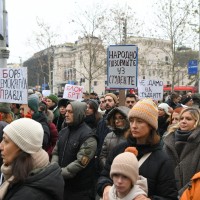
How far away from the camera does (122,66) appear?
5.75 meters

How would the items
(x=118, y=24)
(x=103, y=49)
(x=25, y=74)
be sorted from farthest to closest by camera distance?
1. (x=103, y=49)
2. (x=118, y=24)
3. (x=25, y=74)

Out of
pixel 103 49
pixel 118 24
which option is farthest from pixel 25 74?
pixel 103 49

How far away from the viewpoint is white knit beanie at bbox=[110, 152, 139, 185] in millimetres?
2617

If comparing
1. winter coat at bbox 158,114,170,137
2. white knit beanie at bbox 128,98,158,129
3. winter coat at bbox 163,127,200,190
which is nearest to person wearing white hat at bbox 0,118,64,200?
white knit beanie at bbox 128,98,158,129

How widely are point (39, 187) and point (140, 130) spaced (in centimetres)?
108

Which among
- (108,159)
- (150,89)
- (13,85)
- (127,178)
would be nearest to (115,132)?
(108,159)

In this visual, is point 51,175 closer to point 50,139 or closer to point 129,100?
point 50,139

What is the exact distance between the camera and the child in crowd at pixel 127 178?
8.57 feet

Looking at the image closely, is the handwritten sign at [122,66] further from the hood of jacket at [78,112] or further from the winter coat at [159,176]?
the winter coat at [159,176]

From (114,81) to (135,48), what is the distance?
2.09ft

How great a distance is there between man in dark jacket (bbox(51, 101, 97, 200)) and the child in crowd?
65.8 inches

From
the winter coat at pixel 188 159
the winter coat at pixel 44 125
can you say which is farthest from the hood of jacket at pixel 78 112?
the winter coat at pixel 188 159

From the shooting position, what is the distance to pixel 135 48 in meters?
5.70

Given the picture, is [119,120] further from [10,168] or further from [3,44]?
[3,44]
